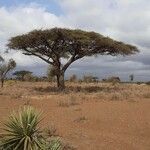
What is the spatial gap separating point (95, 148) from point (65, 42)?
84.2ft

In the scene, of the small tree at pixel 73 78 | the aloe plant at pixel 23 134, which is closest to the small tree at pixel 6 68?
the small tree at pixel 73 78

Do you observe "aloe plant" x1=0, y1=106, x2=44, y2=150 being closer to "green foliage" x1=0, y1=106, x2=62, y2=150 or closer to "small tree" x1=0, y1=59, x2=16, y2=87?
"green foliage" x1=0, y1=106, x2=62, y2=150

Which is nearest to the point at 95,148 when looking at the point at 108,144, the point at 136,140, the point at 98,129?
the point at 108,144

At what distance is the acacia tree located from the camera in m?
37.9

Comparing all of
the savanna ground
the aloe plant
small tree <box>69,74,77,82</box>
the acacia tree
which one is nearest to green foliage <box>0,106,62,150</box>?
the aloe plant

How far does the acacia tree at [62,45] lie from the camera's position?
37938mm

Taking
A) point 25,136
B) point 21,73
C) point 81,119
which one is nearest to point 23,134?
point 25,136

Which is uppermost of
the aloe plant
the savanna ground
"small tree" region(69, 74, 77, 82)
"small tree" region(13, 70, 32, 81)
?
"small tree" region(13, 70, 32, 81)

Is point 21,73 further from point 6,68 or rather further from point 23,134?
point 23,134

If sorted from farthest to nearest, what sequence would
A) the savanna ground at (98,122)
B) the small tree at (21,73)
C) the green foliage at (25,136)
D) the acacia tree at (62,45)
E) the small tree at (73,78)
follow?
the small tree at (21,73) < the small tree at (73,78) < the acacia tree at (62,45) < the savanna ground at (98,122) < the green foliage at (25,136)

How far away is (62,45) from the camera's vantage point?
39.4 meters

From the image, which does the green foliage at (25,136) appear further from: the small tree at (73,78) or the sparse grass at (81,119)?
the small tree at (73,78)

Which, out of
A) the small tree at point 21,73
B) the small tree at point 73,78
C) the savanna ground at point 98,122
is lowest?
the savanna ground at point 98,122

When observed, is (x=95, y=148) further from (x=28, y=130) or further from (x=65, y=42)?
(x=65, y=42)
